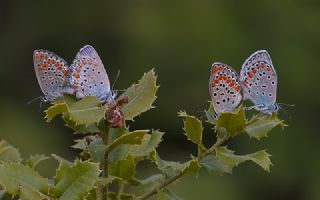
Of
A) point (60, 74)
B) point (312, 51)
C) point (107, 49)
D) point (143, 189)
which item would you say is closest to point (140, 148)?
point (143, 189)

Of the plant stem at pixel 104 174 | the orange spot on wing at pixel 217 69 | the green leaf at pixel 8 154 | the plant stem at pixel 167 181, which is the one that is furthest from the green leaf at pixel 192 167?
the green leaf at pixel 8 154

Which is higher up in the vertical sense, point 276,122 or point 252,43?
point 276,122

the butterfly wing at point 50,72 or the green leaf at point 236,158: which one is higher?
the butterfly wing at point 50,72

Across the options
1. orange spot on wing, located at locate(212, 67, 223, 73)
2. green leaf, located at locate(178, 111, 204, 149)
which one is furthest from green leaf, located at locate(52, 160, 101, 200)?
orange spot on wing, located at locate(212, 67, 223, 73)

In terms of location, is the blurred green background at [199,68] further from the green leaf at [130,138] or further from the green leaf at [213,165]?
the green leaf at [130,138]

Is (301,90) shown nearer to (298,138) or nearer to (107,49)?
(298,138)

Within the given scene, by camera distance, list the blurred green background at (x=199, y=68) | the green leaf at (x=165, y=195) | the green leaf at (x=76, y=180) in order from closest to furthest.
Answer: the green leaf at (x=76, y=180) → the green leaf at (x=165, y=195) → the blurred green background at (x=199, y=68)

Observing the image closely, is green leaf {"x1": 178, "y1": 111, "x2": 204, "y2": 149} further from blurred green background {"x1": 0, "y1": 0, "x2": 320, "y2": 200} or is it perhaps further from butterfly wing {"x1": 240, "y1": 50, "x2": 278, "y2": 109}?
blurred green background {"x1": 0, "y1": 0, "x2": 320, "y2": 200}

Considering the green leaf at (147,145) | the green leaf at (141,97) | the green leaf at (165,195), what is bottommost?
the green leaf at (165,195)
